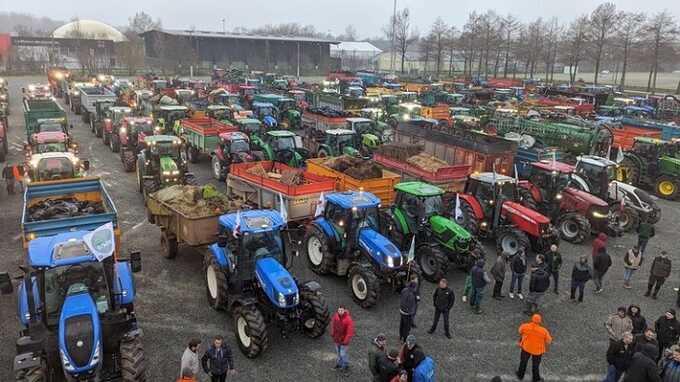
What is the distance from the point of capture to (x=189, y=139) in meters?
20.7

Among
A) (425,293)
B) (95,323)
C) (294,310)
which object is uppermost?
(95,323)

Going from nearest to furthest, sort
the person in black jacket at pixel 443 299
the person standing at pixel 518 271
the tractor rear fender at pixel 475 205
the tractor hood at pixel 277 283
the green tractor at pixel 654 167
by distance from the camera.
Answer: the tractor hood at pixel 277 283 → the person in black jacket at pixel 443 299 → the person standing at pixel 518 271 → the tractor rear fender at pixel 475 205 → the green tractor at pixel 654 167

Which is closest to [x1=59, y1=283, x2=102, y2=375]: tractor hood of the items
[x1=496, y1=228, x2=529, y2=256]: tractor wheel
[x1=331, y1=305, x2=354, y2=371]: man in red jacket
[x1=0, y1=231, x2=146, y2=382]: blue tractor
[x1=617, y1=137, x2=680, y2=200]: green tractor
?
[x1=0, y1=231, x2=146, y2=382]: blue tractor

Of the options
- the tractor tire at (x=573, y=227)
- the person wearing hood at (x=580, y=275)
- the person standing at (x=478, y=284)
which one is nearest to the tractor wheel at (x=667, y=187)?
the tractor tire at (x=573, y=227)

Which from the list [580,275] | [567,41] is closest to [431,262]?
[580,275]

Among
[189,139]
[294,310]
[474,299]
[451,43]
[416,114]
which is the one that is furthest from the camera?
[451,43]

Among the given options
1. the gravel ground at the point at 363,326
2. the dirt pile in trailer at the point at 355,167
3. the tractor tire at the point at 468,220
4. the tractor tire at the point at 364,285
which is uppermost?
the dirt pile in trailer at the point at 355,167

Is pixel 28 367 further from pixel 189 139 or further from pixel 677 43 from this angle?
pixel 677 43

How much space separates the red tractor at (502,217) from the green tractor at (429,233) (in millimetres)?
1114

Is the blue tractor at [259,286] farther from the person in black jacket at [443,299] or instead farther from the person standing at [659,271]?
the person standing at [659,271]

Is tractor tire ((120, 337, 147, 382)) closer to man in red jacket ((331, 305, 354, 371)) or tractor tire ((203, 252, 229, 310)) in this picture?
tractor tire ((203, 252, 229, 310))

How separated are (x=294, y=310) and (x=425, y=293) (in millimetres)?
3571

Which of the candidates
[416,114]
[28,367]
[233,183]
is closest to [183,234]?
[233,183]

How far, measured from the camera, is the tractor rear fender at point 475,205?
1239 centimetres
